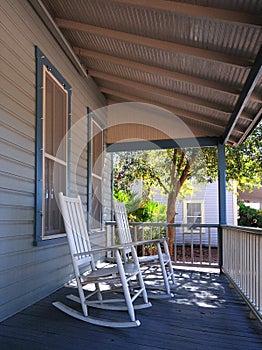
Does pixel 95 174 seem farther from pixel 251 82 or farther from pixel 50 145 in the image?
pixel 251 82

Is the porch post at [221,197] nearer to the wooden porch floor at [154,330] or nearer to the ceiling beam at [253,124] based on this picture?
the ceiling beam at [253,124]

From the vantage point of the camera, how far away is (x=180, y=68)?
3715 mm

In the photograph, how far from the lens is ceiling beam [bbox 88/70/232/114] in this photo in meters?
4.31

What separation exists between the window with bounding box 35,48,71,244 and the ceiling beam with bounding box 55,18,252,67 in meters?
0.55

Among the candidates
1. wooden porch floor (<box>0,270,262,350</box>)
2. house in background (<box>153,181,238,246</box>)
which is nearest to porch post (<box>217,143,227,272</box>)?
wooden porch floor (<box>0,270,262,350</box>)

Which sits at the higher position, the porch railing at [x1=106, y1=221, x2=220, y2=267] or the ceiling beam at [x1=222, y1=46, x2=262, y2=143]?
the ceiling beam at [x1=222, y1=46, x2=262, y2=143]

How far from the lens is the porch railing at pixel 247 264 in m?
2.64

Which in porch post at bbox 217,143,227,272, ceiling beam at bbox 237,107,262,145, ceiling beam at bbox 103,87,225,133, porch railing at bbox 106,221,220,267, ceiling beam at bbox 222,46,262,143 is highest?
ceiling beam at bbox 103,87,225,133

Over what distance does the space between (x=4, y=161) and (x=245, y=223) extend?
11338 mm

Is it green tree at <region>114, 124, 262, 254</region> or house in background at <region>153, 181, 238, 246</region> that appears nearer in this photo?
green tree at <region>114, 124, 262, 254</region>

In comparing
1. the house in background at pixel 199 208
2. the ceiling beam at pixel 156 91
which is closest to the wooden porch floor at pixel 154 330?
the ceiling beam at pixel 156 91

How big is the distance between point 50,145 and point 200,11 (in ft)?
6.95

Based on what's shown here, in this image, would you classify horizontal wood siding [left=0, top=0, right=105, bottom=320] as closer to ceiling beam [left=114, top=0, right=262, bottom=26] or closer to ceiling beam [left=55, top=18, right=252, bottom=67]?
ceiling beam [left=55, top=18, right=252, bottom=67]

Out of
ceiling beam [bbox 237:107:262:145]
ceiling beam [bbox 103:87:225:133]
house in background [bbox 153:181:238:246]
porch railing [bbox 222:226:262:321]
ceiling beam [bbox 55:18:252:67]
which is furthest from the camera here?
house in background [bbox 153:181:238:246]
